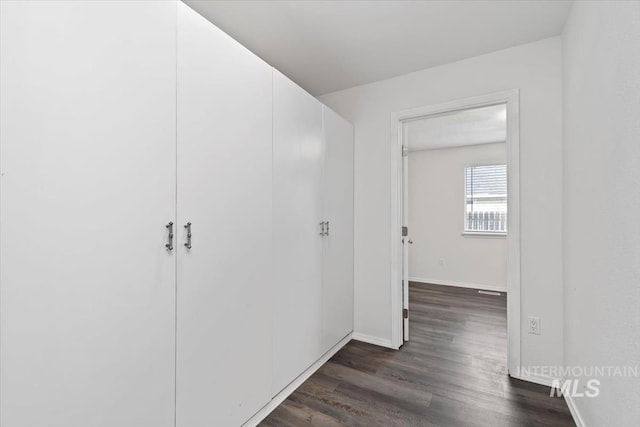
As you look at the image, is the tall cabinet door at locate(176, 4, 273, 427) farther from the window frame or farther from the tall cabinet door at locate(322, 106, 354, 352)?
the window frame

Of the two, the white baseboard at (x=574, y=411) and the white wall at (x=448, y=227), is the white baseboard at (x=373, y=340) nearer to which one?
the white baseboard at (x=574, y=411)

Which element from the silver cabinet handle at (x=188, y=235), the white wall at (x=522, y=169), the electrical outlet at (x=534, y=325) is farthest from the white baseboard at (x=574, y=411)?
the silver cabinet handle at (x=188, y=235)

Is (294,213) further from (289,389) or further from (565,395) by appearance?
(565,395)

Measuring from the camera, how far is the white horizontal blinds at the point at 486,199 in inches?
195

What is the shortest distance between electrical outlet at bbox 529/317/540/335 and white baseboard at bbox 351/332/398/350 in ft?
3.57

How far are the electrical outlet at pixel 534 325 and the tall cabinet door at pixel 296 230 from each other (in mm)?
1594

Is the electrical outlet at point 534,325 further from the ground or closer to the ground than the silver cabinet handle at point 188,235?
closer to the ground

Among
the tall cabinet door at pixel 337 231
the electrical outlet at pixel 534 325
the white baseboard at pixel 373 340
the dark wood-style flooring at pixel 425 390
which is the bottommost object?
the dark wood-style flooring at pixel 425 390

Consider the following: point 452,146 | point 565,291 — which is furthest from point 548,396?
point 452,146

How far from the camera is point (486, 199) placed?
5066 mm

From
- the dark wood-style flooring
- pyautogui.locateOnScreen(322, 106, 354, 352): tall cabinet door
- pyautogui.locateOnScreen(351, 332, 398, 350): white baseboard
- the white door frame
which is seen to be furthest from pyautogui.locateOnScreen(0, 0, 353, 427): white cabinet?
the white door frame

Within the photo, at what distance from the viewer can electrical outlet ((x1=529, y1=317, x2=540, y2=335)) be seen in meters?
2.16

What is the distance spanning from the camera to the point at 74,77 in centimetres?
95

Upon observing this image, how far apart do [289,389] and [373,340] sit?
110 centimetres
